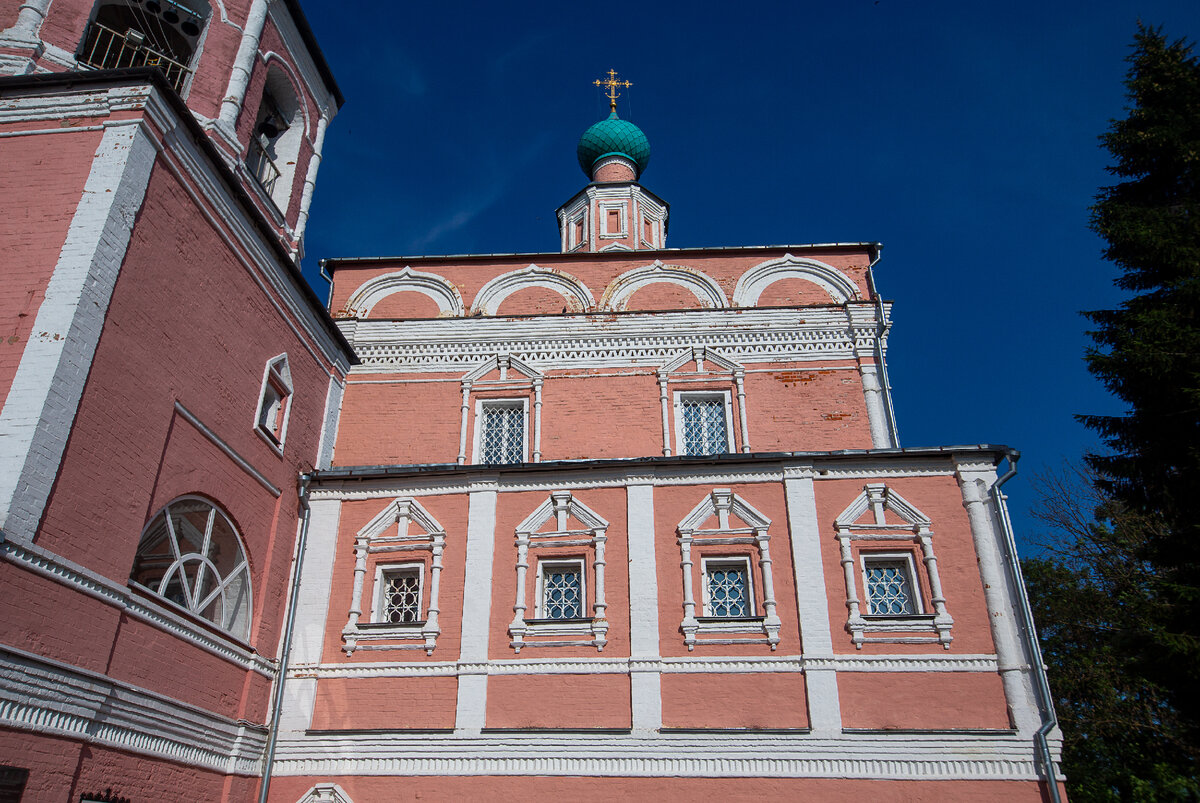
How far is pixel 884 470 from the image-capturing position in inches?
418

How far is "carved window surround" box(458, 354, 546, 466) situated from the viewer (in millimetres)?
13422

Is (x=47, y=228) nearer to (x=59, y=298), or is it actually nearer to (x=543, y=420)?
(x=59, y=298)

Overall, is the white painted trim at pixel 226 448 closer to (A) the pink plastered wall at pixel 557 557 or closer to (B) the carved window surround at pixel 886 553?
(A) the pink plastered wall at pixel 557 557

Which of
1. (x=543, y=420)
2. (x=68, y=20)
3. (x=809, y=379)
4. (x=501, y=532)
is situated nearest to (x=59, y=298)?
(x=68, y=20)

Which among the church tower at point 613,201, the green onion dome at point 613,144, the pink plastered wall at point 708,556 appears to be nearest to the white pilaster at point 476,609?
the pink plastered wall at point 708,556

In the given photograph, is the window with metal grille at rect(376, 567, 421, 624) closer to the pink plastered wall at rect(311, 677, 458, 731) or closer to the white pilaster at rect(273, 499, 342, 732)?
the white pilaster at rect(273, 499, 342, 732)

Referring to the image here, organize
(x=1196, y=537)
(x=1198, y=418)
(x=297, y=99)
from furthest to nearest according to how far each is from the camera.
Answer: (x=297, y=99) → (x=1198, y=418) → (x=1196, y=537)

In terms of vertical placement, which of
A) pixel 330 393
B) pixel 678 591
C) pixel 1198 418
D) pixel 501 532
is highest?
pixel 330 393

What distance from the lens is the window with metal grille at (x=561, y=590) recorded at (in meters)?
10.3

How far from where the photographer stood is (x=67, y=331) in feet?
23.5

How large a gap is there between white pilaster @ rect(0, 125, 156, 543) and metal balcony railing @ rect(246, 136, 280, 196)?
3.51 meters

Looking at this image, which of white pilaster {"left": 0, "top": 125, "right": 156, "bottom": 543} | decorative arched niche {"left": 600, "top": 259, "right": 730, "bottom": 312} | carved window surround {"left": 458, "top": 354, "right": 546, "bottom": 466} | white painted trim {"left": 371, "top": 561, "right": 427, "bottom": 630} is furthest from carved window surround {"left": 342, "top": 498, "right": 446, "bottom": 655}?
decorative arched niche {"left": 600, "top": 259, "right": 730, "bottom": 312}

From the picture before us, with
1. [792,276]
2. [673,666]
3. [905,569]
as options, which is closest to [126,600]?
[673,666]

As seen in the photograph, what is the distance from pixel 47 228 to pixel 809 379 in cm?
980
